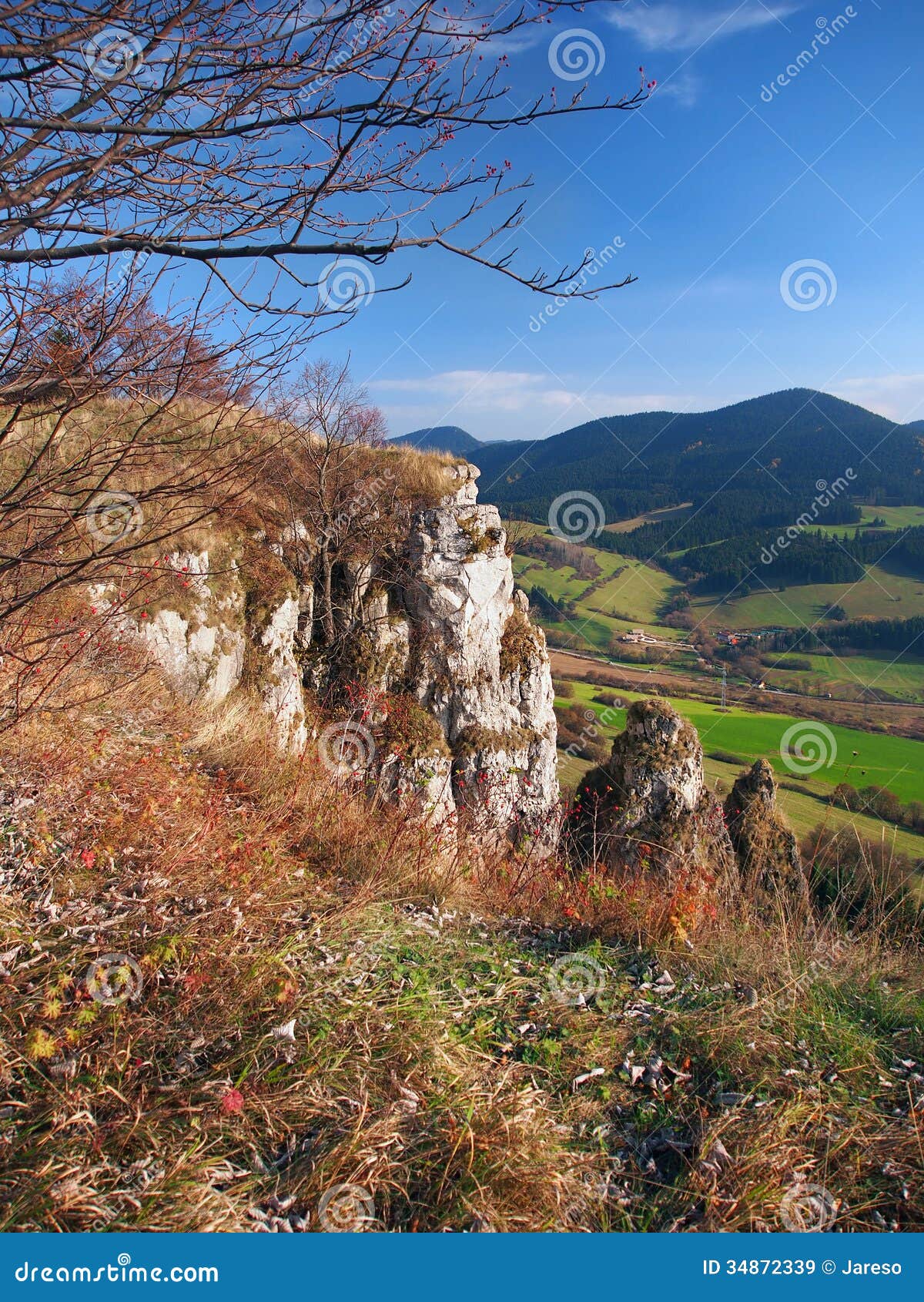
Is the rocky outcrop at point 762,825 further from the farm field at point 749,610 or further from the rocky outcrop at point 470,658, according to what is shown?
the farm field at point 749,610

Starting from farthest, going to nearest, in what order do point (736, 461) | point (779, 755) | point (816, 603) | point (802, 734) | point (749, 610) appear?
point (736, 461)
point (816, 603)
point (749, 610)
point (802, 734)
point (779, 755)

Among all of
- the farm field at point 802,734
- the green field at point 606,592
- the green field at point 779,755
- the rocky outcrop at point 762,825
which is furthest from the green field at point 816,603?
the rocky outcrop at point 762,825

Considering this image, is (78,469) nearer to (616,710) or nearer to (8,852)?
(8,852)

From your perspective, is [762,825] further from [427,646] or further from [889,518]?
[889,518]

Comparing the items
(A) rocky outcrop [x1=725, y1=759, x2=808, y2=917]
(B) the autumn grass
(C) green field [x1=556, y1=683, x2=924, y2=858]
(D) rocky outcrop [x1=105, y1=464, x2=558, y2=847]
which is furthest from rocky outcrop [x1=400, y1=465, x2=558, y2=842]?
(C) green field [x1=556, y1=683, x2=924, y2=858]

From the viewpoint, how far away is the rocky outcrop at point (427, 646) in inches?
532

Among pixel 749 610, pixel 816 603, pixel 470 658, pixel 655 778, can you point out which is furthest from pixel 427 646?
pixel 816 603

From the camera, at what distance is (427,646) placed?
15789 mm

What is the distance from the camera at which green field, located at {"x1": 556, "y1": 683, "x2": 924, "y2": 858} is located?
3061 centimetres

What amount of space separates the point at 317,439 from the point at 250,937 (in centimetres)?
1485

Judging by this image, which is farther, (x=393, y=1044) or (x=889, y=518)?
(x=889, y=518)

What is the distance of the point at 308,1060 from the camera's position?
2.66 metres

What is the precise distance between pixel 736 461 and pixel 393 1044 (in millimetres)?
127834

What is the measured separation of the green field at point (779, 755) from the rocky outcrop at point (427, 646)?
36.9 ft
